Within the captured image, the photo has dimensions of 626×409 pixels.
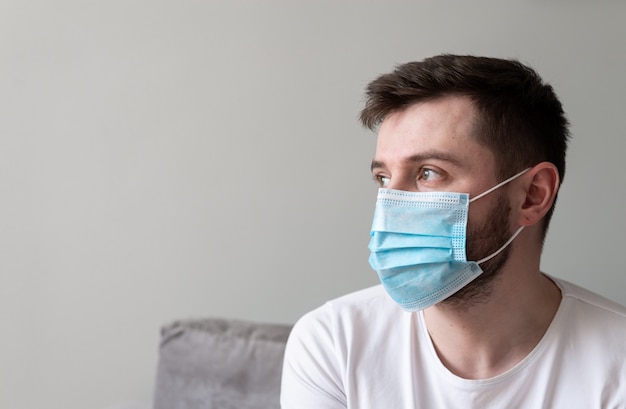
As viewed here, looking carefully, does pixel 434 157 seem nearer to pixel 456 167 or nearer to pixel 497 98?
pixel 456 167

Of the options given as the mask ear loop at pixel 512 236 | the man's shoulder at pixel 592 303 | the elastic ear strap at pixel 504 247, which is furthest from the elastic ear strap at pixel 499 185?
the man's shoulder at pixel 592 303

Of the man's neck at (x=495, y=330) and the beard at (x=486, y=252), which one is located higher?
the beard at (x=486, y=252)

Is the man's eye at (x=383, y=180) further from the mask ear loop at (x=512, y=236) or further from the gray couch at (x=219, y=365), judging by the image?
the gray couch at (x=219, y=365)

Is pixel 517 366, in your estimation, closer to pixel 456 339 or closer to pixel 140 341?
pixel 456 339

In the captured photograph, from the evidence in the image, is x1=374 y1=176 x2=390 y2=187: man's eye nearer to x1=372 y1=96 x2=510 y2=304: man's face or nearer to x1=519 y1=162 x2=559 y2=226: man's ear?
x1=372 y1=96 x2=510 y2=304: man's face

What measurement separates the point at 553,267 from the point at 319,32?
84 cm

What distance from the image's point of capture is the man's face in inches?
53.4

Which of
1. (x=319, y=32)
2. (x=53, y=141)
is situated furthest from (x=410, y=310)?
(x=53, y=141)

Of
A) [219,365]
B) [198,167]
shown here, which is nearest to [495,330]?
[219,365]

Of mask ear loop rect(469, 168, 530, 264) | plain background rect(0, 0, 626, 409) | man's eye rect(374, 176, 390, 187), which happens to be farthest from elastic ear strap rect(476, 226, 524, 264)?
plain background rect(0, 0, 626, 409)

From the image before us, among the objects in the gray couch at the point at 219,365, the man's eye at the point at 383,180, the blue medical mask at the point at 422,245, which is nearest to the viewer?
the blue medical mask at the point at 422,245

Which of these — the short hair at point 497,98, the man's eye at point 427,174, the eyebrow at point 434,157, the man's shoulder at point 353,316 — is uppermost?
the short hair at point 497,98

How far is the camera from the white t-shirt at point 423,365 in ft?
4.54

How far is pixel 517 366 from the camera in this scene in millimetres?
1409
